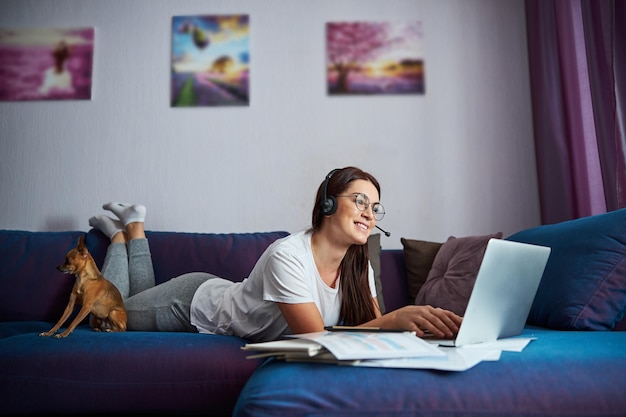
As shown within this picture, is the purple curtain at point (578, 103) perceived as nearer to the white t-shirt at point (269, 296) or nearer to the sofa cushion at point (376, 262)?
the sofa cushion at point (376, 262)

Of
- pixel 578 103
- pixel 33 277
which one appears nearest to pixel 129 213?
pixel 33 277

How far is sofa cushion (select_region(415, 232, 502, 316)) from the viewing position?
2041 mm

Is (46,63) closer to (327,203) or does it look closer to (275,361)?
(327,203)

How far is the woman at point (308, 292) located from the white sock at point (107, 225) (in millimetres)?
391

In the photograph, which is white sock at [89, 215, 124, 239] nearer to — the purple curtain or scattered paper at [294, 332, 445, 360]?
scattered paper at [294, 332, 445, 360]

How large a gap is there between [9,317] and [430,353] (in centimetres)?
193

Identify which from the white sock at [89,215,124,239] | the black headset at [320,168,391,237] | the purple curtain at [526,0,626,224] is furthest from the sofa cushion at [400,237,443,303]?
the white sock at [89,215,124,239]

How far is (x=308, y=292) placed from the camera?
1537mm

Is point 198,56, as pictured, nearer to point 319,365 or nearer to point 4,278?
point 4,278

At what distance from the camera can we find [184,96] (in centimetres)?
292

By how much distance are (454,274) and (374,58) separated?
4.49 feet

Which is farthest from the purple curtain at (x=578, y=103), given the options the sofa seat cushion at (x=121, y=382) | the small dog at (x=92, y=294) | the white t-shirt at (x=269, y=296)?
the small dog at (x=92, y=294)

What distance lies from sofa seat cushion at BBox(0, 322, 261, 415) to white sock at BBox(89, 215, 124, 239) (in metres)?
0.95

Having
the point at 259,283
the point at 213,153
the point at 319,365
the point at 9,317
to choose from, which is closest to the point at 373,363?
the point at 319,365
